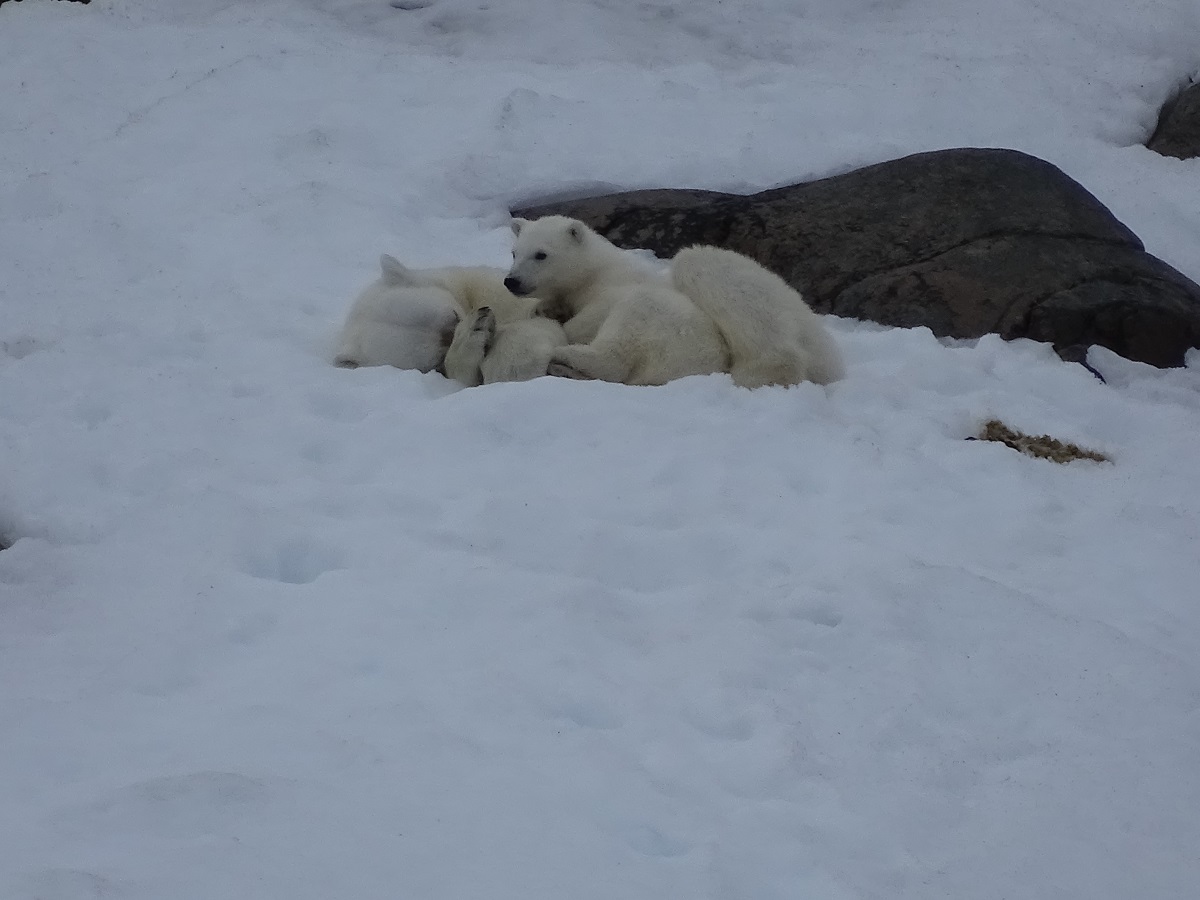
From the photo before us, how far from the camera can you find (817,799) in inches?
137

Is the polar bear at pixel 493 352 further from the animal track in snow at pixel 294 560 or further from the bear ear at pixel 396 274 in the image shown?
the animal track in snow at pixel 294 560

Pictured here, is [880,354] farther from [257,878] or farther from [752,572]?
[257,878]

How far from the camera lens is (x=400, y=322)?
6766mm

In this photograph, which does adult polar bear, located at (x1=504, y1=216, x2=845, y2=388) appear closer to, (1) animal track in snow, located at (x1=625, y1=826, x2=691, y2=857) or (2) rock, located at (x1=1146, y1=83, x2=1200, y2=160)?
(1) animal track in snow, located at (x1=625, y1=826, x2=691, y2=857)

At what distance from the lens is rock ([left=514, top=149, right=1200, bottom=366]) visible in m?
8.20

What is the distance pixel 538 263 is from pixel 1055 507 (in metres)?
3.26

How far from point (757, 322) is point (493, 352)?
1407 mm

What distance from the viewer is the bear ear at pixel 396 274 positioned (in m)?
6.91

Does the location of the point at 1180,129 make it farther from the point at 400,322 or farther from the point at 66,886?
the point at 66,886

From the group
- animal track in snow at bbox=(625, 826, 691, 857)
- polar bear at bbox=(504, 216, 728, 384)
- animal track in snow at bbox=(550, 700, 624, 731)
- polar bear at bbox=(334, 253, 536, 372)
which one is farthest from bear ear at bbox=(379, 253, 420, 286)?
animal track in snow at bbox=(625, 826, 691, 857)

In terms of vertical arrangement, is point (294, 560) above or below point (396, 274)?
below

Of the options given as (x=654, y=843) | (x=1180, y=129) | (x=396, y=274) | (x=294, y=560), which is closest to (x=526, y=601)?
(x=294, y=560)

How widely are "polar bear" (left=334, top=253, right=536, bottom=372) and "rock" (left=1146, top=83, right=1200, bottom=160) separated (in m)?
7.89

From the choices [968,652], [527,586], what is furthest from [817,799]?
[527,586]
